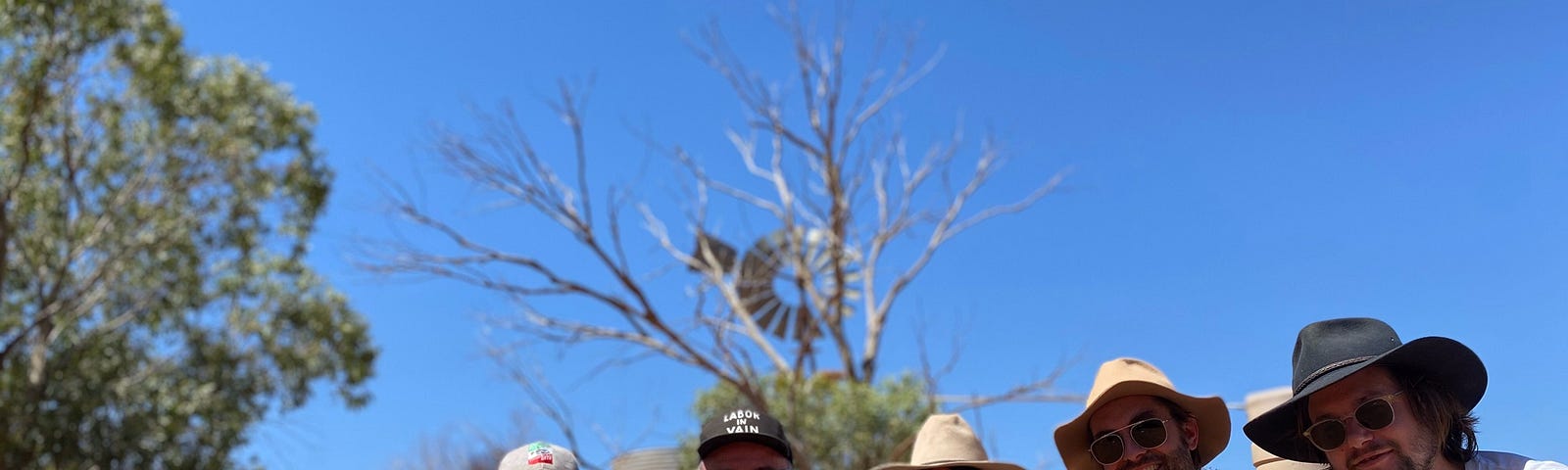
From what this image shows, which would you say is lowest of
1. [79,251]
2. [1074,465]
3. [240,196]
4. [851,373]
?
[1074,465]

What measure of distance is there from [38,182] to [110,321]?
1749 millimetres

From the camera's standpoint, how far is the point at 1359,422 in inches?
106

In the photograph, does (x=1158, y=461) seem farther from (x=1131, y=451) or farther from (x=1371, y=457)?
(x=1371, y=457)

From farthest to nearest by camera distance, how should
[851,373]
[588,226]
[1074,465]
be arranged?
[851,373] < [588,226] < [1074,465]

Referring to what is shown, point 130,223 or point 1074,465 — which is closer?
point 1074,465

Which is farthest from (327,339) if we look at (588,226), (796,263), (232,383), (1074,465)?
(1074,465)

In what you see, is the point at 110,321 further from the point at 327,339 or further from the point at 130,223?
the point at 327,339

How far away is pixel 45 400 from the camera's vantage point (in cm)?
1388

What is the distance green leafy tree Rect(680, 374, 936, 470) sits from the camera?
12625 mm

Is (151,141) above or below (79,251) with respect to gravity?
above

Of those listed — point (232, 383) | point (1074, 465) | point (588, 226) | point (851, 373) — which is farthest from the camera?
point (232, 383)

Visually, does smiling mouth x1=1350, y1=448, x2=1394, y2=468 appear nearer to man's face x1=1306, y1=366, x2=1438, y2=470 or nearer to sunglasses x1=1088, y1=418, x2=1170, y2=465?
man's face x1=1306, y1=366, x2=1438, y2=470

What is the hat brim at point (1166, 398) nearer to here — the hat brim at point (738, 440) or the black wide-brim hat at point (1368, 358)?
the black wide-brim hat at point (1368, 358)

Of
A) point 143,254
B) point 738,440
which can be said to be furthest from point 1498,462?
point 143,254
